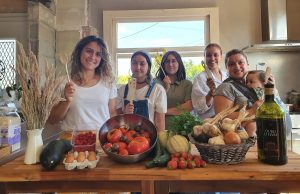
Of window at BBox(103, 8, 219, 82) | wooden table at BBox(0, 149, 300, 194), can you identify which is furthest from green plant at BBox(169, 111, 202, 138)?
window at BBox(103, 8, 219, 82)

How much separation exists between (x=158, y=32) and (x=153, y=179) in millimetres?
2696

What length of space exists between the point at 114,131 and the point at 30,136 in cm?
30

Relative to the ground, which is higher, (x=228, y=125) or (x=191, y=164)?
(x=228, y=125)

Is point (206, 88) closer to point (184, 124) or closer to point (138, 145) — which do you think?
point (184, 124)

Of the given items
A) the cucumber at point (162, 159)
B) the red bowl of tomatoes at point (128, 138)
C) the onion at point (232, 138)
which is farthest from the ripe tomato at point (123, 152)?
the onion at point (232, 138)

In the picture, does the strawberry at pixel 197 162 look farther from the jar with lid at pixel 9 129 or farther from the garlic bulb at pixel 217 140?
the jar with lid at pixel 9 129

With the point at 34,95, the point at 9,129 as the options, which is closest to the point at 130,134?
the point at 34,95

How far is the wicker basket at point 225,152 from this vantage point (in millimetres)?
765

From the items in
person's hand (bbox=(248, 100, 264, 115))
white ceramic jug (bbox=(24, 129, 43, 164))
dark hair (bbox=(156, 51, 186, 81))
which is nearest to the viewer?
white ceramic jug (bbox=(24, 129, 43, 164))

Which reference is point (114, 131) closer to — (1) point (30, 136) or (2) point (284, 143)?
(1) point (30, 136)

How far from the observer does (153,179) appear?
75 cm

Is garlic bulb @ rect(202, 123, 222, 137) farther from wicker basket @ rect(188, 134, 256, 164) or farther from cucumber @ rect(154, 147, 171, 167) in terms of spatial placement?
cucumber @ rect(154, 147, 171, 167)

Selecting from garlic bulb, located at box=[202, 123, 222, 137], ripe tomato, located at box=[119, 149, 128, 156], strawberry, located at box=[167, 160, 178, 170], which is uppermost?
garlic bulb, located at box=[202, 123, 222, 137]

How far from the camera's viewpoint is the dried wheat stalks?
825mm
